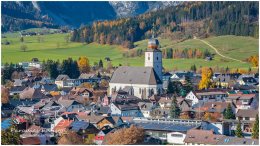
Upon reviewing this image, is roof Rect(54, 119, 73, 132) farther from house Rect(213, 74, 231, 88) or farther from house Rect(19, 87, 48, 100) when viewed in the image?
house Rect(213, 74, 231, 88)

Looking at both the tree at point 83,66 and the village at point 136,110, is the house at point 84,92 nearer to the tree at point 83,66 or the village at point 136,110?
the village at point 136,110

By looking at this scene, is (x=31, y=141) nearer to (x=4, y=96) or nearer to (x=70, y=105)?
(x=70, y=105)

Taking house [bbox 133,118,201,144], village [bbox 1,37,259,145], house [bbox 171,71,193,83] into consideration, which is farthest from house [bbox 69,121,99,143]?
house [bbox 171,71,193,83]

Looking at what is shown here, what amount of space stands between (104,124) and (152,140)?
9.01 feet

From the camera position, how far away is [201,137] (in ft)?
76.5

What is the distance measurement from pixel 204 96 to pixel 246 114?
22.5 ft

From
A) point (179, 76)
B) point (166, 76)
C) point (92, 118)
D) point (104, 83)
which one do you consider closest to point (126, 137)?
point (92, 118)

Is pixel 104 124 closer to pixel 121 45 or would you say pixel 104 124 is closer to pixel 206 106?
pixel 206 106

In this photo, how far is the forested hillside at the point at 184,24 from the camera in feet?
242

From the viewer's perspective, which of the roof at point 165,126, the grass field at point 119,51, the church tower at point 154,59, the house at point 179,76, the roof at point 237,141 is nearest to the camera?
the roof at point 237,141

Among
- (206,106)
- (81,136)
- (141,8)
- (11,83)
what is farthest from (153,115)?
(141,8)

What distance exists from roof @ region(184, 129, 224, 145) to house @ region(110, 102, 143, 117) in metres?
7.06

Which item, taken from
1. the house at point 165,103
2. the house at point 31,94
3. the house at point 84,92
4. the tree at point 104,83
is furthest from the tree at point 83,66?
the house at point 165,103

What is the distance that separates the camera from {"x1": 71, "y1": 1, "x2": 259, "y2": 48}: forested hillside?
73.8 meters
